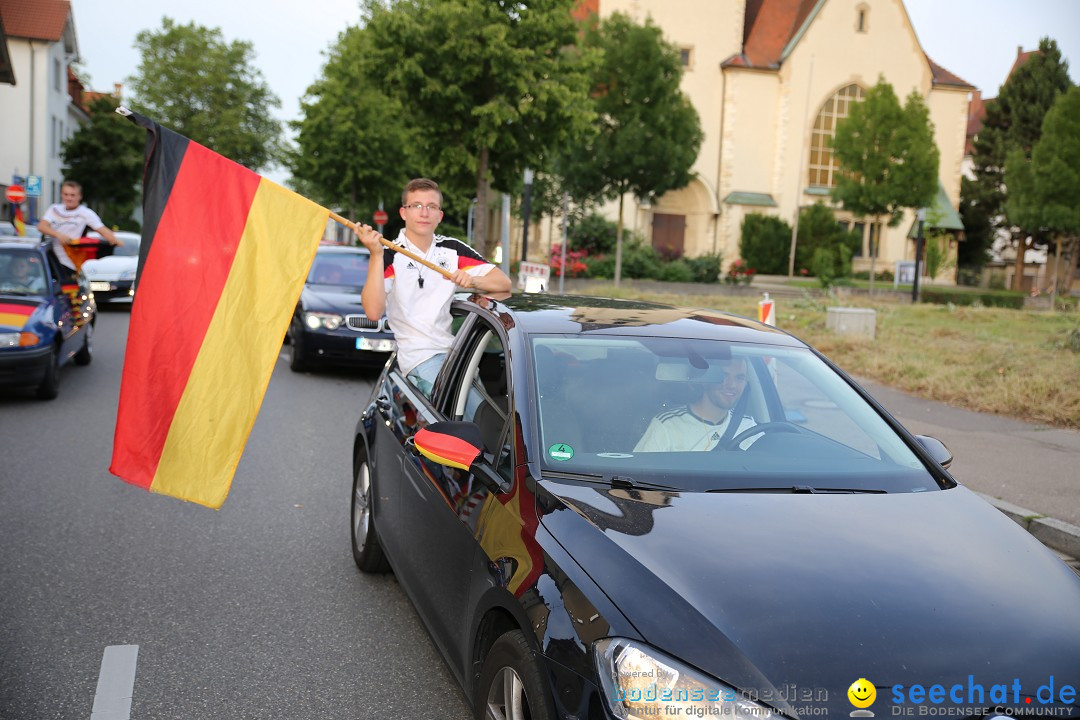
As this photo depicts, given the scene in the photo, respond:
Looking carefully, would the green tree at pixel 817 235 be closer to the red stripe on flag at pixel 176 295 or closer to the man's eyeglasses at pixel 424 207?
the man's eyeglasses at pixel 424 207

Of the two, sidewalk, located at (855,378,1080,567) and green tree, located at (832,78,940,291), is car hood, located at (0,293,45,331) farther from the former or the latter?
green tree, located at (832,78,940,291)

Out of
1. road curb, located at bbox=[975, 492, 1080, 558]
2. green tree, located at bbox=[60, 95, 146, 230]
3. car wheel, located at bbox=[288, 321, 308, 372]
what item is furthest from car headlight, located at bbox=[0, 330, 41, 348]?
green tree, located at bbox=[60, 95, 146, 230]

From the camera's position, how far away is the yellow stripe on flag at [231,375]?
442 centimetres

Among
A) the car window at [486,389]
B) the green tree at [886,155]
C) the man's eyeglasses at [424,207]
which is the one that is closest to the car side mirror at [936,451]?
the car window at [486,389]

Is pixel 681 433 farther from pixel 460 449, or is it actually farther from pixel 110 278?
Result: pixel 110 278

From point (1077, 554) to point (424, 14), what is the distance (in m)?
20.1

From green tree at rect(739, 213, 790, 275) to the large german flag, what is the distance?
1840 inches

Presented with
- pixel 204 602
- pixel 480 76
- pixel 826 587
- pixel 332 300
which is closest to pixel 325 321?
pixel 332 300

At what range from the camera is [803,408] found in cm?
398

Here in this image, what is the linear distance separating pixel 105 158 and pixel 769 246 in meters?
35.4

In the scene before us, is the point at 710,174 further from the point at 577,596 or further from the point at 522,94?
the point at 577,596

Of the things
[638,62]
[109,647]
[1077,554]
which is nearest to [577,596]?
[109,647]

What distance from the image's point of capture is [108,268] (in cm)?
2062

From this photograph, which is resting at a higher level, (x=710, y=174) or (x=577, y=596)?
(x=710, y=174)
